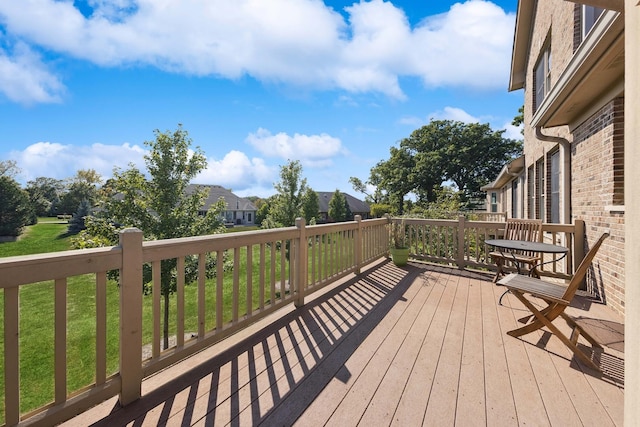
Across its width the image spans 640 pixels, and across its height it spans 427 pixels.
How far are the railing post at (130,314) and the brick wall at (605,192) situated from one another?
14.7 feet

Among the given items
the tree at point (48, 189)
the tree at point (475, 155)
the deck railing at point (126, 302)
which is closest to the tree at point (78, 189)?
the tree at point (48, 189)

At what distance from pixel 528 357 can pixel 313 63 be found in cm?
819

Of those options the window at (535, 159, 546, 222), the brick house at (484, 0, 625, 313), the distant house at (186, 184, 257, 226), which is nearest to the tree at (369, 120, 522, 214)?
the window at (535, 159, 546, 222)

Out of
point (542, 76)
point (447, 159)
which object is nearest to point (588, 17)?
point (542, 76)

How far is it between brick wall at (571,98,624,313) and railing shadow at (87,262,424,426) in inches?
103

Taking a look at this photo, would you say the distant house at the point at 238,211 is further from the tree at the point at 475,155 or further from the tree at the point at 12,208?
the tree at the point at 475,155

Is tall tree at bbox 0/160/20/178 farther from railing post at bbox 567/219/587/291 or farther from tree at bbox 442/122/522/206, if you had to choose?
tree at bbox 442/122/522/206

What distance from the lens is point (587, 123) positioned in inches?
157

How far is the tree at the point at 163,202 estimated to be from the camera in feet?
17.3

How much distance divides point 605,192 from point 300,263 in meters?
3.82

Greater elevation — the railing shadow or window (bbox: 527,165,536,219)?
window (bbox: 527,165,536,219)

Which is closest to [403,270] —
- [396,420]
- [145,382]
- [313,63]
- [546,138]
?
[546,138]

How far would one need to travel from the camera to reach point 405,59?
7.17m

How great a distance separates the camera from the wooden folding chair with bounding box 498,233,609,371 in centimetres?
220
